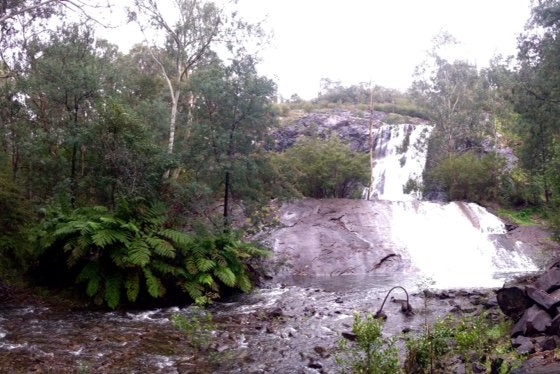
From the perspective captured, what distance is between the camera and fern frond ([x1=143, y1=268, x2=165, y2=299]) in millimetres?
10320

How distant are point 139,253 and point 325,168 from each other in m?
14.3

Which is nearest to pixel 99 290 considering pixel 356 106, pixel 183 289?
pixel 183 289

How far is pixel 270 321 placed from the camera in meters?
10.1

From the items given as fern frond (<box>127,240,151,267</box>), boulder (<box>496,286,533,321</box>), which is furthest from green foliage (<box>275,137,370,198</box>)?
boulder (<box>496,286,533,321</box>)

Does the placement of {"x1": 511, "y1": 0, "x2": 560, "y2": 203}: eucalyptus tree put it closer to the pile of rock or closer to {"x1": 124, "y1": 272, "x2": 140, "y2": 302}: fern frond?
the pile of rock

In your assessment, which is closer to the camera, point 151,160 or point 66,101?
point 151,160

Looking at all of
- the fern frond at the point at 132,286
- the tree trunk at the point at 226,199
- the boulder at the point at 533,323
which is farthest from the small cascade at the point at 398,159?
the boulder at the point at 533,323

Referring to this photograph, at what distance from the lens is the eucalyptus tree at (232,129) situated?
1412 cm

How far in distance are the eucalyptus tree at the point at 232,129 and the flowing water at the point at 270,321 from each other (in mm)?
3413

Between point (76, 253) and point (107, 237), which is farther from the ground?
point (107, 237)

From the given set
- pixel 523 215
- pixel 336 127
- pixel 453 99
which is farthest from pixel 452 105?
pixel 523 215

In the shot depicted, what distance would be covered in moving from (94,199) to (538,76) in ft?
49.4

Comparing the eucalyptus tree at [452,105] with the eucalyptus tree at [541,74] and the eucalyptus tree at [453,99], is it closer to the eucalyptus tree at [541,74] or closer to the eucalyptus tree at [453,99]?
the eucalyptus tree at [453,99]

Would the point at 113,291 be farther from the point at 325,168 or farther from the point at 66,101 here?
the point at 325,168
